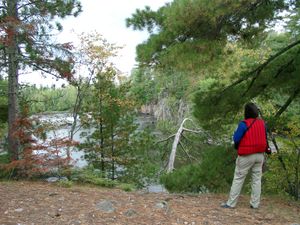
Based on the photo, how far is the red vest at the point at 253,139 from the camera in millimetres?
4695

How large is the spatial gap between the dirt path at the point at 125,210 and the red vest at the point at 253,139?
36.8 inches

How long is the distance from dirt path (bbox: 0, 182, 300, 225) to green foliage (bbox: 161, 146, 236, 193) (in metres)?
0.70

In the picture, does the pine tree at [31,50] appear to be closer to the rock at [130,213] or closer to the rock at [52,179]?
the rock at [52,179]

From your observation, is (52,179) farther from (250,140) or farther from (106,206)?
(250,140)

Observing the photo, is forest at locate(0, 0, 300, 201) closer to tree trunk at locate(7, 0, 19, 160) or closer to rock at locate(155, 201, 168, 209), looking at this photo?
tree trunk at locate(7, 0, 19, 160)

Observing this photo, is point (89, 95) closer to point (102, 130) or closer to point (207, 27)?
point (102, 130)

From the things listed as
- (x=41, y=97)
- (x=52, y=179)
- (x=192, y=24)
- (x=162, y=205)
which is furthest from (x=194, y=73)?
(x=41, y=97)

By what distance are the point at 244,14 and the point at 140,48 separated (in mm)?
1832

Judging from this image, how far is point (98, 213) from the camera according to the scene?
456 cm

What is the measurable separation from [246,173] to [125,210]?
1.81 m

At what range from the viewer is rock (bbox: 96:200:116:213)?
471cm

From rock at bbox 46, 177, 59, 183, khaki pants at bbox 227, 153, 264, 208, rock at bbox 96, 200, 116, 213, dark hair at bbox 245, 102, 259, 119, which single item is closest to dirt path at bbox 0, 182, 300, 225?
rock at bbox 96, 200, 116, 213

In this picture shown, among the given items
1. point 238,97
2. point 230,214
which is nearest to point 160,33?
point 238,97

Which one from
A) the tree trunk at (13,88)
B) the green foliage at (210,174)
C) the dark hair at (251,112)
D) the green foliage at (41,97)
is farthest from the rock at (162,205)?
the green foliage at (41,97)
